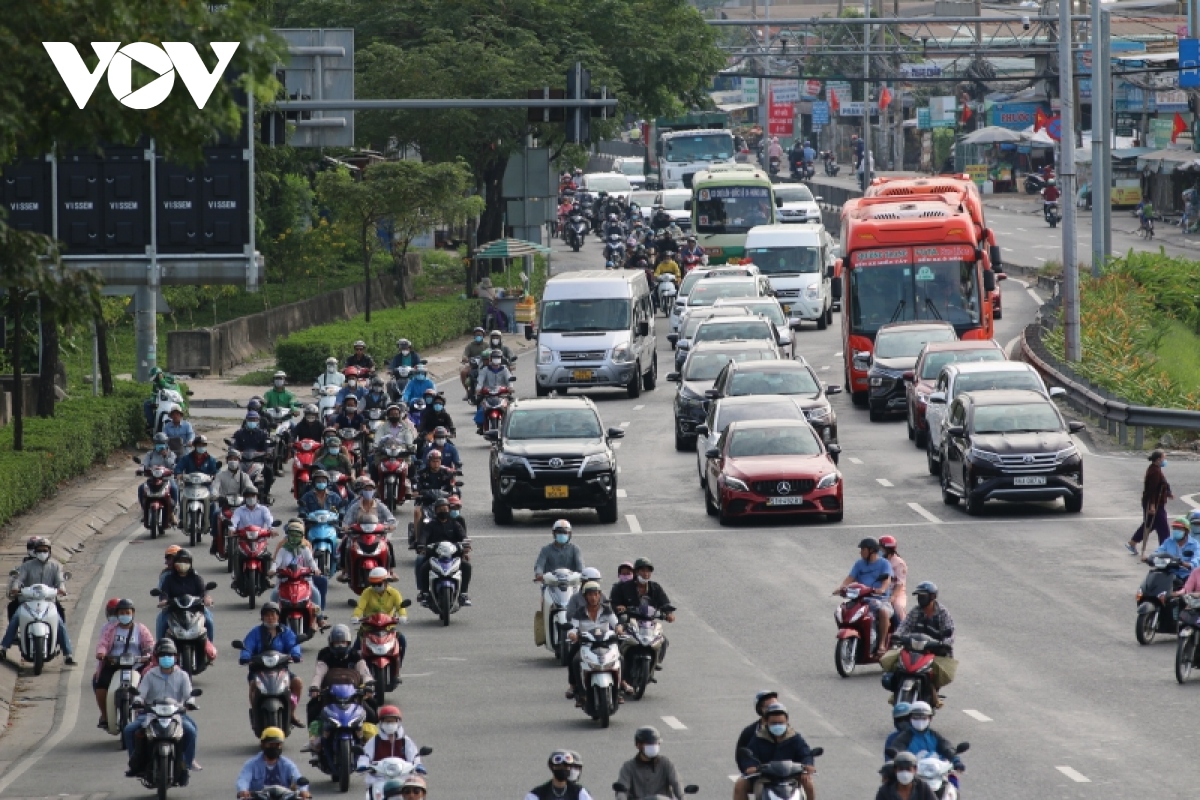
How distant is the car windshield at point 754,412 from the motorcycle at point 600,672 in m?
12.7

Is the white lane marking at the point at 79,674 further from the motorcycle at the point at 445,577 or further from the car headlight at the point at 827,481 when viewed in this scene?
the car headlight at the point at 827,481

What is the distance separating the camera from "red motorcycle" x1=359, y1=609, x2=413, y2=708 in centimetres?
2058

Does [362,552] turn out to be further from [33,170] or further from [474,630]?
[33,170]

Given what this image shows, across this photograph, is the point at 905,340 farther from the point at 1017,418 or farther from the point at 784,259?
the point at 784,259

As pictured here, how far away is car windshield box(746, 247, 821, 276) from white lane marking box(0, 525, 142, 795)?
28.0 metres

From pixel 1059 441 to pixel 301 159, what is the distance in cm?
4235

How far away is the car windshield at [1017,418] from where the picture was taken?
99.7ft

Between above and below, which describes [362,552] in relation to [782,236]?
below

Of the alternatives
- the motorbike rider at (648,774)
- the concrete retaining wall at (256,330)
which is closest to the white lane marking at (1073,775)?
the motorbike rider at (648,774)

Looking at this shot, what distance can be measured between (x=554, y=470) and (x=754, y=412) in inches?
138

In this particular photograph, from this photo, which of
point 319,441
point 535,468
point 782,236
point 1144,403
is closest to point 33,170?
point 319,441

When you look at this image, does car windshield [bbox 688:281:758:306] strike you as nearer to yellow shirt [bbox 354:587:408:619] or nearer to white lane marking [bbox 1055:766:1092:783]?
yellow shirt [bbox 354:587:408:619]

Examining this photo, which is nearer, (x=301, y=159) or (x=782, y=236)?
(x=782, y=236)

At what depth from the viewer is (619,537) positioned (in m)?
29.7
